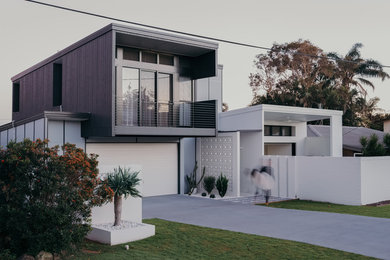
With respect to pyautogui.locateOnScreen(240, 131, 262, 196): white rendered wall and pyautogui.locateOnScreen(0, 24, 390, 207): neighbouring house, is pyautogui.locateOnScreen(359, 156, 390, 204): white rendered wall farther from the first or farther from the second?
pyautogui.locateOnScreen(240, 131, 262, 196): white rendered wall

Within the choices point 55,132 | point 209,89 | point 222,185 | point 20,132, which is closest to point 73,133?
point 55,132

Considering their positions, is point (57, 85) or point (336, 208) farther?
point (57, 85)

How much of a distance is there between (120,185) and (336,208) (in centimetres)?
899

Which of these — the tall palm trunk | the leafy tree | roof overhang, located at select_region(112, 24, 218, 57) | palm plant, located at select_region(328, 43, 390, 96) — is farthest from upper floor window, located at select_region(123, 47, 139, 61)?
palm plant, located at select_region(328, 43, 390, 96)

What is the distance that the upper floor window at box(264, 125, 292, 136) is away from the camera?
77.5ft

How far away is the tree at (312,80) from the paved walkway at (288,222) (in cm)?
2455

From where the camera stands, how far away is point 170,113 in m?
18.3

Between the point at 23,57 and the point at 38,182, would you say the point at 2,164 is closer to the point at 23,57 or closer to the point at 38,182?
the point at 38,182

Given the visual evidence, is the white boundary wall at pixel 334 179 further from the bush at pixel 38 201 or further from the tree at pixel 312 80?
the tree at pixel 312 80

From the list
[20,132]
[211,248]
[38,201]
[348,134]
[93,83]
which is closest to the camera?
[38,201]

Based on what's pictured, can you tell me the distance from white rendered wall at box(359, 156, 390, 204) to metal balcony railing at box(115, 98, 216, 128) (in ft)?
21.7

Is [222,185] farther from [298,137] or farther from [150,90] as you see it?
[298,137]

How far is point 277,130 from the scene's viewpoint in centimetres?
2427

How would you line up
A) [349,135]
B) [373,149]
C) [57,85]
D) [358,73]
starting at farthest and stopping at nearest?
1. [358,73]
2. [349,135]
3. [373,149]
4. [57,85]
